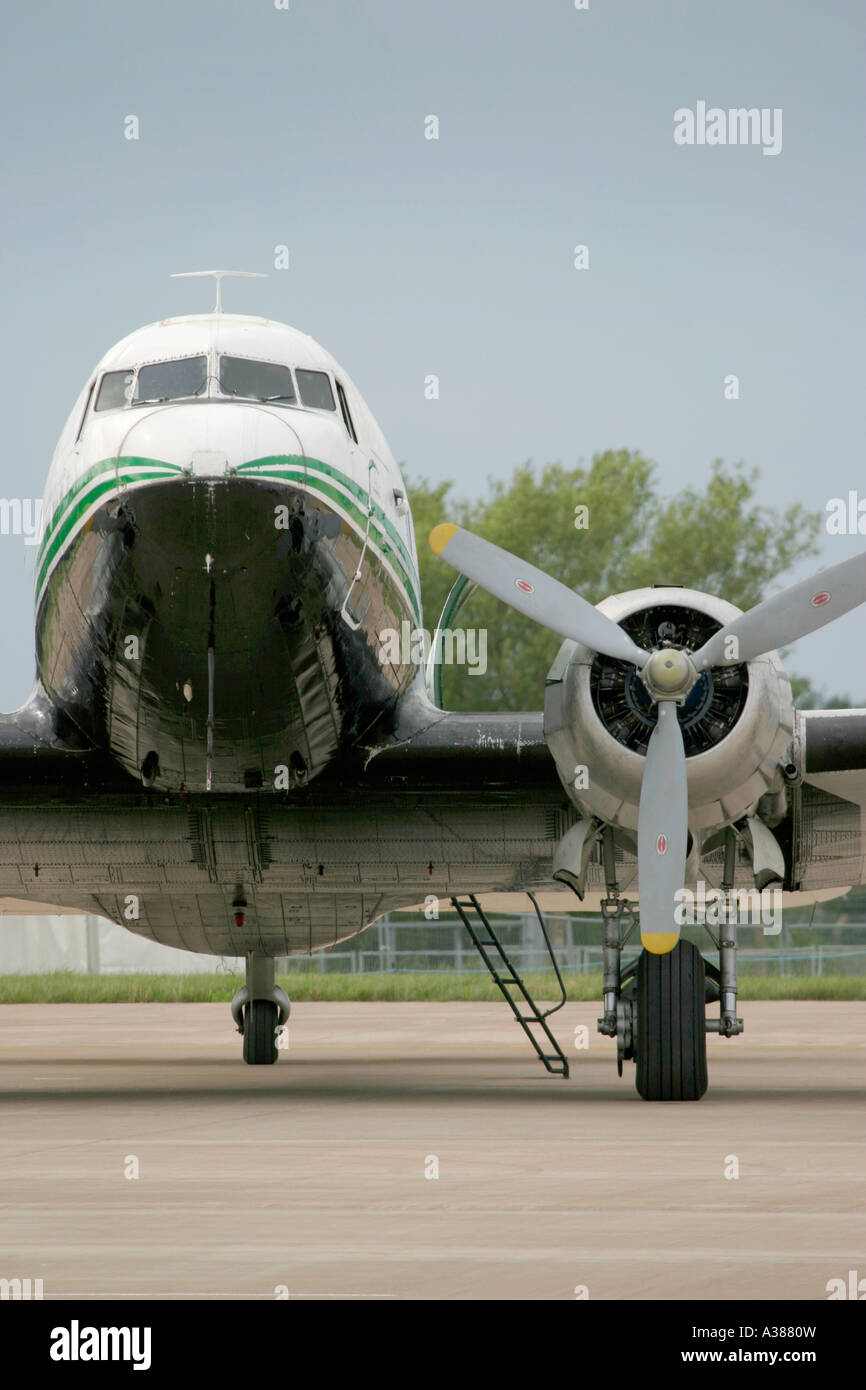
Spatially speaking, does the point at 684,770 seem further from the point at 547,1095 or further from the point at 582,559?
the point at 582,559

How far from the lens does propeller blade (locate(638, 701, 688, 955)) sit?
11.9 meters

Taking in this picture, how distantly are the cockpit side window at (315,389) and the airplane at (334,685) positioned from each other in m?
0.02

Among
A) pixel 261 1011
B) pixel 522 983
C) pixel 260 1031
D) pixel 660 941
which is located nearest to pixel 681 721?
pixel 660 941

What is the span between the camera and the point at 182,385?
12.3 metres

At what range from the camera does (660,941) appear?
40.1ft

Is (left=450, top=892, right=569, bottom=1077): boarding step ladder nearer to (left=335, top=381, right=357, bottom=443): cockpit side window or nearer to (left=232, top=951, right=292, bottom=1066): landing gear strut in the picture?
(left=232, top=951, right=292, bottom=1066): landing gear strut

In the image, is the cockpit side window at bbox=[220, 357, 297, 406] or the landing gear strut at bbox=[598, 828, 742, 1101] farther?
the landing gear strut at bbox=[598, 828, 742, 1101]

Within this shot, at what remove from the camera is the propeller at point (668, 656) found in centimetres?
1194

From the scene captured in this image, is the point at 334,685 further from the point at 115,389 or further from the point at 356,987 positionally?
the point at 356,987

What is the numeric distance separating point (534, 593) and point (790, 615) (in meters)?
1.79

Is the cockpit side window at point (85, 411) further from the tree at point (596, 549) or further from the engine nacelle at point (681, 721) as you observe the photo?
the tree at point (596, 549)

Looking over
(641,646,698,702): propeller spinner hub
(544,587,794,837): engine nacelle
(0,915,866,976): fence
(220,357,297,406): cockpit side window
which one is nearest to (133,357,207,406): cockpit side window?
(220,357,297,406): cockpit side window

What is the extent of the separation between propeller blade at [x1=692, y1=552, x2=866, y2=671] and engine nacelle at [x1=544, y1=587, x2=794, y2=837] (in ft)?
0.93
